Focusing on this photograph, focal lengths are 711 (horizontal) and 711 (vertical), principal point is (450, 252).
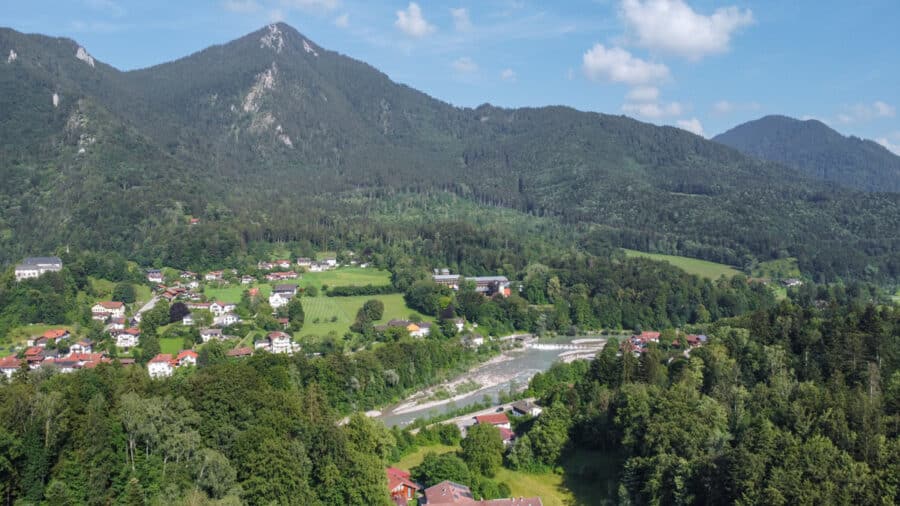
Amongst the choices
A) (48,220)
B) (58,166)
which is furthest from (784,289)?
(58,166)

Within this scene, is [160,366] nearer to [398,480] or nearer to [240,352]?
[240,352]

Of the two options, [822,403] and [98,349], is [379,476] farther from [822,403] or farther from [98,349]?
[98,349]

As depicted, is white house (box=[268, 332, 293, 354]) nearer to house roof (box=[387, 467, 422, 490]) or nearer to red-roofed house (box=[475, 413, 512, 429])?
red-roofed house (box=[475, 413, 512, 429])

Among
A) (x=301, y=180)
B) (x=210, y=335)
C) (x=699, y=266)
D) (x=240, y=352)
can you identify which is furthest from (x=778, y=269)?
(x=301, y=180)

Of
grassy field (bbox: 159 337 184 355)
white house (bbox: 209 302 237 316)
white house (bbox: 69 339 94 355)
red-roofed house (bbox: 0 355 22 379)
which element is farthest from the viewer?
white house (bbox: 209 302 237 316)

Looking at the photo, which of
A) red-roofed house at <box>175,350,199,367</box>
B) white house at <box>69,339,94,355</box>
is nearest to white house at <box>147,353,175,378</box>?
red-roofed house at <box>175,350,199,367</box>
